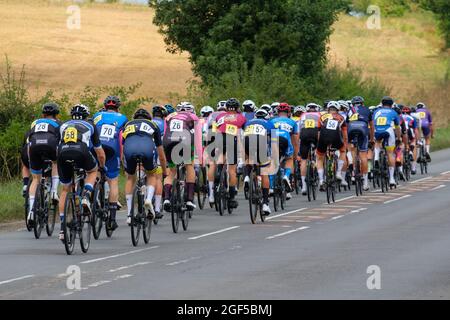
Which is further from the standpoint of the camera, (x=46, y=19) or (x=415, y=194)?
(x=46, y=19)

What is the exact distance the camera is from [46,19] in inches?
3191

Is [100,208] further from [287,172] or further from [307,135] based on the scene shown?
[307,135]

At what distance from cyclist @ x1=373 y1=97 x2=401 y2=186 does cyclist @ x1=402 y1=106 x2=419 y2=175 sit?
426 centimetres

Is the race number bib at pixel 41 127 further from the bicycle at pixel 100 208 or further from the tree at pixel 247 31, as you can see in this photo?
the tree at pixel 247 31

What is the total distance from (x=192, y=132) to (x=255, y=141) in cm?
109

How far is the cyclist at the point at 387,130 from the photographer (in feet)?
104

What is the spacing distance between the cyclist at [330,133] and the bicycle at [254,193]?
17.0ft

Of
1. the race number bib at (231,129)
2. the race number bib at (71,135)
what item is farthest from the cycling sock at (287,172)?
the race number bib at (71,135)

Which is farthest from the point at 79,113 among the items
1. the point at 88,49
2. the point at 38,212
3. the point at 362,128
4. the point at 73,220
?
the point at 88,49

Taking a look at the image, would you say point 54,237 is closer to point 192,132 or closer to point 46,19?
point 192,132

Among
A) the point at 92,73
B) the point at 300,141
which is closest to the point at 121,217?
the point at 300,141

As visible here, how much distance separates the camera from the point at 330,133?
29328 mm

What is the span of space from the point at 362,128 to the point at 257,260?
13280mm

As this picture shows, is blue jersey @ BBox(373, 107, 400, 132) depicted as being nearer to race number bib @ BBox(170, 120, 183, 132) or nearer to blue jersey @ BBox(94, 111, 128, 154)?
race number bib @ BBox(170, 120, 183, 132)
